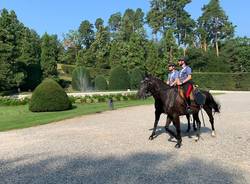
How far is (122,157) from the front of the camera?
924 cm

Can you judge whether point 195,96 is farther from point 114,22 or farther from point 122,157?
point 114,22

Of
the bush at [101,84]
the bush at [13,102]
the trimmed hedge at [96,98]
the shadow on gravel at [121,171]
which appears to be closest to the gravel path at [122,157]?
the shadow on gravel at [121,171]

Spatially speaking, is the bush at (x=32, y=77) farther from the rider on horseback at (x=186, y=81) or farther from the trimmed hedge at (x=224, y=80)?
the rider on horseback at (x=186, y=81)

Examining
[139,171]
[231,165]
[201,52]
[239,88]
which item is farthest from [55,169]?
[201,52]

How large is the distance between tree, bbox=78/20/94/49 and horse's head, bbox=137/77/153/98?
7983 centimetres

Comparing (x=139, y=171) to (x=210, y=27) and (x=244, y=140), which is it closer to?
(x=244, y=140)

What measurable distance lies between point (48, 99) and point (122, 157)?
15987 millimetres

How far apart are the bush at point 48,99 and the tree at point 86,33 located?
217ft

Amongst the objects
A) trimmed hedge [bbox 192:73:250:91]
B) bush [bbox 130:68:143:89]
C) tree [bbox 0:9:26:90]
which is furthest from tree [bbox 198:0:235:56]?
tree [bbox 0:9:26:90]

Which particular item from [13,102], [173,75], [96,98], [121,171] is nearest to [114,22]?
[96,98]

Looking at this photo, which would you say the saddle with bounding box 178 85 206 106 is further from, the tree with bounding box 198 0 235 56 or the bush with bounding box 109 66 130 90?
the tree with bounding box 198 0 235 56

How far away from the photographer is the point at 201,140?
38.0 feet

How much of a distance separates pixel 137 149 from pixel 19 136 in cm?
531

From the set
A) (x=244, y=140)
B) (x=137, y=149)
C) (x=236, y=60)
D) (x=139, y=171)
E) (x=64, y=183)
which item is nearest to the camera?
(x=64, y=183)
